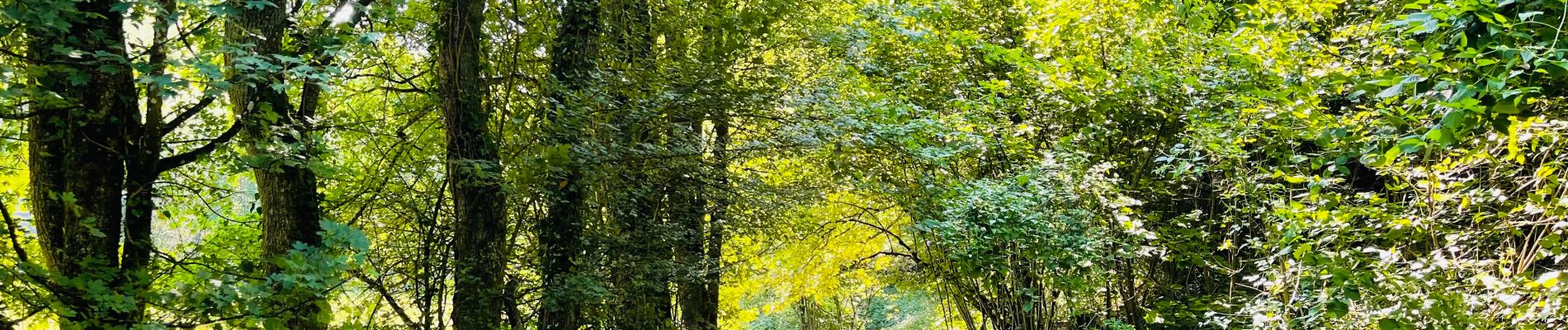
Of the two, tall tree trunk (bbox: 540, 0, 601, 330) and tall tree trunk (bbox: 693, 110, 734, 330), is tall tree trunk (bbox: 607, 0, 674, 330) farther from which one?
tall tree trunk (bbox: 693, 110, 734, 330)

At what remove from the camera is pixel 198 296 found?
2.68 metres

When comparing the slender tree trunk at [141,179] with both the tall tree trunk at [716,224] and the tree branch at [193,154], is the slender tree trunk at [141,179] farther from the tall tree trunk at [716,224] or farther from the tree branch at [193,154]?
the tall tree trunk at [716,224]

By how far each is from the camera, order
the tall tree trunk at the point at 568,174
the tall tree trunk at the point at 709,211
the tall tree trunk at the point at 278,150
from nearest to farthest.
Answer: the tall tree trunk at the point at 278,150
the tall tree trunk at the point at 568,174
the tall tree trunk at the point at 709,211

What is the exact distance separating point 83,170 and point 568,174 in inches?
75.8

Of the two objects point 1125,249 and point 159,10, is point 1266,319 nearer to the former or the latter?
point 1125,249

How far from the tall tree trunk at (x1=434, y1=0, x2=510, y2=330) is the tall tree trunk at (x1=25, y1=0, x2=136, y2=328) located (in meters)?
1.29

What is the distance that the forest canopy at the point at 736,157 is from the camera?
278 centimetres

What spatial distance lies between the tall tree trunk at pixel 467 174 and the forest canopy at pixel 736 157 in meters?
0.01

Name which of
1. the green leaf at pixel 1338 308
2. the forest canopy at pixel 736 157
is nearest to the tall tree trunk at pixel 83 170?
the forest canopy at pixel 736 157

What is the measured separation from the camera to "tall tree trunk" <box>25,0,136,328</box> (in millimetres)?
2805

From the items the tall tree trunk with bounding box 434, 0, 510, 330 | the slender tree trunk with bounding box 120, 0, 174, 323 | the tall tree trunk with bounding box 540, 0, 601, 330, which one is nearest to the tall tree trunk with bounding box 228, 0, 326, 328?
the slender tree trunk with bounding box 120, 0, 174, 323

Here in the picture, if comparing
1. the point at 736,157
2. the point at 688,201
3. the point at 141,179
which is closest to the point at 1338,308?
the point at 736,157

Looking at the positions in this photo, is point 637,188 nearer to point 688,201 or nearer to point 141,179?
point 688,201

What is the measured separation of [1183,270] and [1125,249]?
1.79 m
